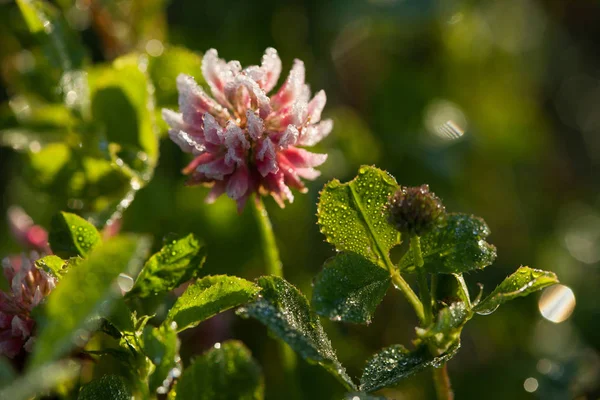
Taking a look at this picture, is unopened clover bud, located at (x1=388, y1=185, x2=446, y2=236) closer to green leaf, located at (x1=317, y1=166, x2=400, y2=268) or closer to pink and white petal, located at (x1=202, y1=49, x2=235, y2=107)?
green leaf, located at (x1=317, y1=166, x2=400, y2=268)

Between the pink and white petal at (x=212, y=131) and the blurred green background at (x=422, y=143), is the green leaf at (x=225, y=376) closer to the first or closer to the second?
the pink and white petal at (x=212, y=131)

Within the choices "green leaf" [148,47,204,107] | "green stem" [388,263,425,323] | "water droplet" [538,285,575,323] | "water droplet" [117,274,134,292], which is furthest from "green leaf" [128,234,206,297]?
"water droplet" [538,285,575,323]

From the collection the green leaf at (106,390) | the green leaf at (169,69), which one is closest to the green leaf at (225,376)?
the green leaf at (106,390)

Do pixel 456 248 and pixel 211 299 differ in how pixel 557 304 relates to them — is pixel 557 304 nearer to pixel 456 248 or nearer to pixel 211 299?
pixel 456 248

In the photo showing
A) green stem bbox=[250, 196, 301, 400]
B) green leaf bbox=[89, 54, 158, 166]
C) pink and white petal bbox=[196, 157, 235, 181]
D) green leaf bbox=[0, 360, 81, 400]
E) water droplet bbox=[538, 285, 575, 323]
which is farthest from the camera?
water droplet bbox=[538, 285, 575, 323]

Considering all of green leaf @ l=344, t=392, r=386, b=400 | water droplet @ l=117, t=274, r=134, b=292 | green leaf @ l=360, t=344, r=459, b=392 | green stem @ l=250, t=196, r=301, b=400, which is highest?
green leaf @ l=344, t=392, r=386, b=400

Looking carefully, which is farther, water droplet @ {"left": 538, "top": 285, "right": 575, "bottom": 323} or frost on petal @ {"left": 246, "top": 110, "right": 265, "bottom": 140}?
water droplet @ {"left": 538, "top": 285, "right": 575, "bottom": 323}

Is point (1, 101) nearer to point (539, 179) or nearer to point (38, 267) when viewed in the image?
point (38, 267)

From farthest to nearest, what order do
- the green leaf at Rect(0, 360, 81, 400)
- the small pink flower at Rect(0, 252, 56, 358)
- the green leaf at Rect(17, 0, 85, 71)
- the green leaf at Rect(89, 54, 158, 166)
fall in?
the green leaf at Rect(89, 54, 158, 166) < the green leaf at Rect(17, 0, 85, 71) < the small pink flower at Rect(0, 252, 56, 358) < the green leaf at Rect(0, 360, 81, 400)
